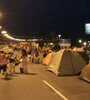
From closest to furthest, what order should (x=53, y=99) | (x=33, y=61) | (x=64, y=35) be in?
(x=53, y=99)
(x=33, y=61)
(x=64, y=35)

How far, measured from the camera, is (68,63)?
41.1 ft

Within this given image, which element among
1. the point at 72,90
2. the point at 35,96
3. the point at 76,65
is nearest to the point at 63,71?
the point at 76,65

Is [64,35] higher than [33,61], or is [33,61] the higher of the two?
[64,35]

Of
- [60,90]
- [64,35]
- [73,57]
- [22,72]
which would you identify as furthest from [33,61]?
[64,35]

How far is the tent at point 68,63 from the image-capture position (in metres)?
12.3

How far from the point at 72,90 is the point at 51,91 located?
0.94m

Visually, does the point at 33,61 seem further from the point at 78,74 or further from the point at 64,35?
the point at 64,35

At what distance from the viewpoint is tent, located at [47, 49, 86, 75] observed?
1233cm

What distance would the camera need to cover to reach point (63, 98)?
23.2ft

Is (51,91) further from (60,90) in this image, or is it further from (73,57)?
(73,57)

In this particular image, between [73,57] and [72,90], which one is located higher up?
[73,57]

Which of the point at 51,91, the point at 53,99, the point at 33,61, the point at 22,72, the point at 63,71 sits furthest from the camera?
the point at 33,61

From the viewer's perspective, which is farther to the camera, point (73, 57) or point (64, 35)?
point (64, 35)

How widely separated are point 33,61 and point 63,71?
10.4 metres
